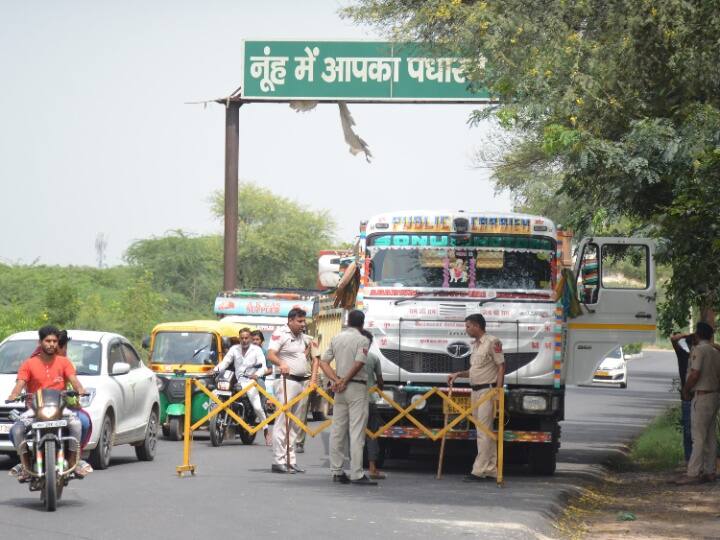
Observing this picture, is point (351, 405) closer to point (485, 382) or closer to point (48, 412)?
point (485, 382)

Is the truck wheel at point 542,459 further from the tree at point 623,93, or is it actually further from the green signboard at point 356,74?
the green signboard at point 356,74

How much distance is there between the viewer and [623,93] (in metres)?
18.4

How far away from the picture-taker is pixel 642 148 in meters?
18.1

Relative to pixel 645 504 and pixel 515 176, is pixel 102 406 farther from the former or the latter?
pixel 515 176

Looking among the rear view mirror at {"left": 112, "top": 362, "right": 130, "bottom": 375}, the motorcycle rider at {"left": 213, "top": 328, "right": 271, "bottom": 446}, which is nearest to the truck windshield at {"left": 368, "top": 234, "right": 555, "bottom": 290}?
the rear view mirror at {"left": 112, "top": 362, "right": 130, "bottom": 375}

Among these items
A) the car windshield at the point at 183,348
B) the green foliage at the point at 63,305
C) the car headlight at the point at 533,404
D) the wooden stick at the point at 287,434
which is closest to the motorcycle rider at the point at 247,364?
the car windshield at the point at 183,348

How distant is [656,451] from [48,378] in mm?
11497

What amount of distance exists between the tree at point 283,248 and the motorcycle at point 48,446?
8049 cm

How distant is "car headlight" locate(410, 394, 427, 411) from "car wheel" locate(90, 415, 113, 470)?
3588 millimetres

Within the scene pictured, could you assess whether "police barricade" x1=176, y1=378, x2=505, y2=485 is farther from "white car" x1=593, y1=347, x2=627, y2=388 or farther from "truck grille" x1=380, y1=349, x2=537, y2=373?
"white car" x1=593, y1=347, x2=627, y2=388

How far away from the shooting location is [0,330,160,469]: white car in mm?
16875

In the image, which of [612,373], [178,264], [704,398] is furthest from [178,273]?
[704,398]

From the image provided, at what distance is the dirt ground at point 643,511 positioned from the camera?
13.1 meters

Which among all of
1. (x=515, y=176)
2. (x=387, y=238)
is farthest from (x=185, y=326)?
(x=515, y=176)
